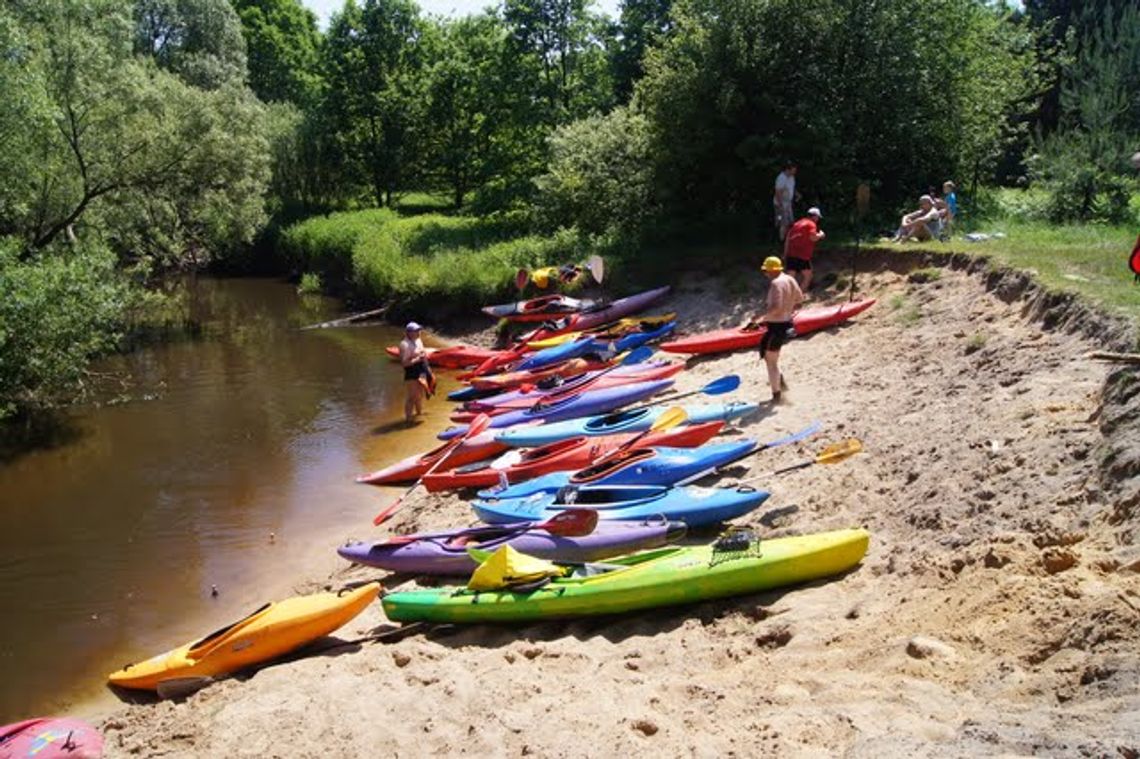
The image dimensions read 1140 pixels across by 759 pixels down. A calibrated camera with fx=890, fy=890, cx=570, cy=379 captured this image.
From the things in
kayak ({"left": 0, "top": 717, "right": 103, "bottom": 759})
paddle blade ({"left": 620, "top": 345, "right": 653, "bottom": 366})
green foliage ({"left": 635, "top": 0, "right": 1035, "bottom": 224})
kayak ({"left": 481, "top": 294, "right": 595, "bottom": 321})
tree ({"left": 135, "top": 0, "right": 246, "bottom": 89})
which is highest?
tree ({"left": 135, "top": 0, "right": 246, "bottom": 89})

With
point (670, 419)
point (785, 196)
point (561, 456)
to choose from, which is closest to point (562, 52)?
point (785, 196)

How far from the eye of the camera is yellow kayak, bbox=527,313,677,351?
15.8 m

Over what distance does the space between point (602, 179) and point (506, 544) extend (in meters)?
14.1

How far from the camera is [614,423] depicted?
1093 cm

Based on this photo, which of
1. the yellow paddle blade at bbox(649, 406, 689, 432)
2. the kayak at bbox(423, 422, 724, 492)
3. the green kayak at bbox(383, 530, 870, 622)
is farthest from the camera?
the yellow paddle blade at bbox(649, 406, 689, 432)

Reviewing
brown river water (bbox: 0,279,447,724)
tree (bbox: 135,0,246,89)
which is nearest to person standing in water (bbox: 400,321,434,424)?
brown river water (bbox: 0,279,447,724)

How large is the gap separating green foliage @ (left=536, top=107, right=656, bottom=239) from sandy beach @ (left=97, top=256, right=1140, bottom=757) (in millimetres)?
11303

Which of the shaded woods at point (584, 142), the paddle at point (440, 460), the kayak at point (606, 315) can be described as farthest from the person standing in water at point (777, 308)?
the shaded woods at point (584, 142)

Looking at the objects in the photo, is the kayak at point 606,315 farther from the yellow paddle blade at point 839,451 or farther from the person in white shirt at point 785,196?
the yellow paddle blade at point 839,451

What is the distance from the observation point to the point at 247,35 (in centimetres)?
4603

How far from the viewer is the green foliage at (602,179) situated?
19.6 meters

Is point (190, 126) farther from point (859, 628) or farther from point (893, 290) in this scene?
point (859, 628)

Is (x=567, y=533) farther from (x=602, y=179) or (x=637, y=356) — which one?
(x=602, y=179)

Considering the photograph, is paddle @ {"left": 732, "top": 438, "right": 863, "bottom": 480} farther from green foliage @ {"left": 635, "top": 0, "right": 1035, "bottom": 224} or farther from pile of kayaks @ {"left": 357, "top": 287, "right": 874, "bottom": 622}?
Result: green foliage @ {"left": 635, "top": 0, "right": 1035, "bottom": 224}
